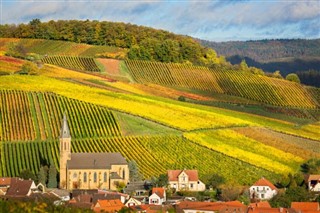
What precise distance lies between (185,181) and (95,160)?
9.78 m

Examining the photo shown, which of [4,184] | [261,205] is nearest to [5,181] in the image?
[4,184]

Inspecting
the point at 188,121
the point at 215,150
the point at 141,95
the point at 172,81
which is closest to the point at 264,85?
the point at 172,81

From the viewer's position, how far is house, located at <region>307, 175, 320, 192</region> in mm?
93644

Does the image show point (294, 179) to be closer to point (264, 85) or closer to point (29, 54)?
point (264, 85)

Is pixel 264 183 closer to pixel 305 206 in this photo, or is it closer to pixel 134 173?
pixel 134 173

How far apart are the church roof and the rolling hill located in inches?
85.1

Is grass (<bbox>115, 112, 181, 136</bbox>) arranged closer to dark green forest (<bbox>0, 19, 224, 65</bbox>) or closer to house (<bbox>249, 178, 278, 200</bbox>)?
house (<bbox>249, 178, 278, 200</bbox>)

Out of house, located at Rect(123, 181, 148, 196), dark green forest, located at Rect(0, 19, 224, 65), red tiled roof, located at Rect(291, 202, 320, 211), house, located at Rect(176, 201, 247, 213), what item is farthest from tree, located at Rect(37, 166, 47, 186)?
dark green forest, located at Rect(0, 19, 224, 65)

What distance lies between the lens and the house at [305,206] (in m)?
76.3

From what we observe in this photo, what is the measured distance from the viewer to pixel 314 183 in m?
95.8

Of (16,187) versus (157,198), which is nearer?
(16,187)

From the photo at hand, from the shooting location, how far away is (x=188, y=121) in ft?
388

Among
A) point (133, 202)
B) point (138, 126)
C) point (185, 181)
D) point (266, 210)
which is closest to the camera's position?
point (266, 210)

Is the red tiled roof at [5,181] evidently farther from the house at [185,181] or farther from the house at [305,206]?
the house at [305,206]
